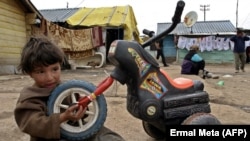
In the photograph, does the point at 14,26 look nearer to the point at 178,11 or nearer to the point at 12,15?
the point at 12,15

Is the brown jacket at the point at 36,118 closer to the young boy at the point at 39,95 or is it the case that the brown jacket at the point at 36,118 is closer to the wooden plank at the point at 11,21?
the young boy at the point at 39,95

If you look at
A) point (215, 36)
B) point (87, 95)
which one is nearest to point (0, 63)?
point (87, 95)

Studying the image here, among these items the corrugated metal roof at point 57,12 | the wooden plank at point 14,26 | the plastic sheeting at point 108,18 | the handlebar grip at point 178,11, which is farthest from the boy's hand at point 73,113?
the corrugated metal roof at point 57,12

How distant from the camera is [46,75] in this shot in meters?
1.55

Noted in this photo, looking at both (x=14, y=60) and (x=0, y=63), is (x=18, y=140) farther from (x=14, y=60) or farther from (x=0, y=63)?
(x=14, y=60)

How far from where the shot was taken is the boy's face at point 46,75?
153 cm

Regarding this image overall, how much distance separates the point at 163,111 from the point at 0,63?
30.0 feet

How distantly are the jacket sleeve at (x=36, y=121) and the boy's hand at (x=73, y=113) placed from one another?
0.12ft

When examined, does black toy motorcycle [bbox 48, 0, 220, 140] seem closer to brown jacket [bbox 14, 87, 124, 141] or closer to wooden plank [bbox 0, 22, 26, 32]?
brown jacket [bbox 14, 87, 124, 141]

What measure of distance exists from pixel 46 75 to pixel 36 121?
25 cm

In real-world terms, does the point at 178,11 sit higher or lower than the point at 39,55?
higher

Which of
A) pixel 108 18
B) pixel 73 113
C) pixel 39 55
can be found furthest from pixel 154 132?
pixel 108 18

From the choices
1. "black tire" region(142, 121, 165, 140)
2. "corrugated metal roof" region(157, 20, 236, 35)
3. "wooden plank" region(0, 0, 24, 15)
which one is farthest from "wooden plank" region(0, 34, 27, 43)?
"corrugated metal roof" region(157, 20, 236, 35)

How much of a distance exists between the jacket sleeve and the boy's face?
111 mm
